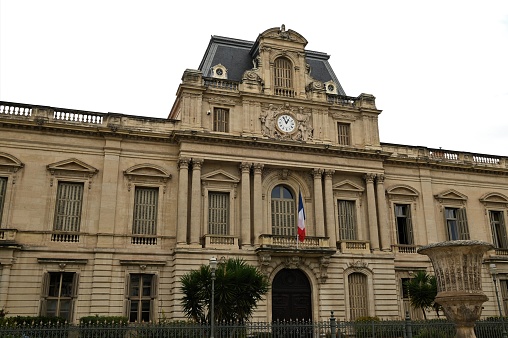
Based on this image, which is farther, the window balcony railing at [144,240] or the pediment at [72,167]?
the window balcony railing at [144,240]

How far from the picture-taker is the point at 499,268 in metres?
32.7

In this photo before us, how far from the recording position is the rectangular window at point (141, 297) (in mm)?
25219

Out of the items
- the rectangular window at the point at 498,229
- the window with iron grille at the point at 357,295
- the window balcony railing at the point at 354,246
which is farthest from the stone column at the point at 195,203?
the rectangular window at the point at 498,229

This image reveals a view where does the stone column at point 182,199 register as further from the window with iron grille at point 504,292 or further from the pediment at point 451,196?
the window with iron grille at point 504,292

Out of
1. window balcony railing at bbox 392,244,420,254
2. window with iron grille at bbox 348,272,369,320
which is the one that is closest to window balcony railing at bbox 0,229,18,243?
window with iron grille at bbox 348,272,369,320

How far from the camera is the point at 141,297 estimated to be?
83.7 ft

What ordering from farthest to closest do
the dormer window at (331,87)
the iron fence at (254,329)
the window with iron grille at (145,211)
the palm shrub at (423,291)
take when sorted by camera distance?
the dormer window at (331,87)
the window with iron grille at (145,211)
the palm shrub at (423,291)
the iron fence at (254,329)

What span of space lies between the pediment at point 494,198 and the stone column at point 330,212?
11.9m

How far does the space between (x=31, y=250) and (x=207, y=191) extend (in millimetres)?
9210

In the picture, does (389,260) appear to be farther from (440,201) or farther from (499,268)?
(499,268)

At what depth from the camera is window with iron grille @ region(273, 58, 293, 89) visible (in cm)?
3103

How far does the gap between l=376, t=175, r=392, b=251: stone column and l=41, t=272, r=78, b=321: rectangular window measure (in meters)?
17.1

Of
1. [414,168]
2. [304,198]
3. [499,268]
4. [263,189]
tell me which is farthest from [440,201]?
[263,189]

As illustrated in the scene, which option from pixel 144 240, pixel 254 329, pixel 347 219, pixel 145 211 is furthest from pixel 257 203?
pixel 254 329
